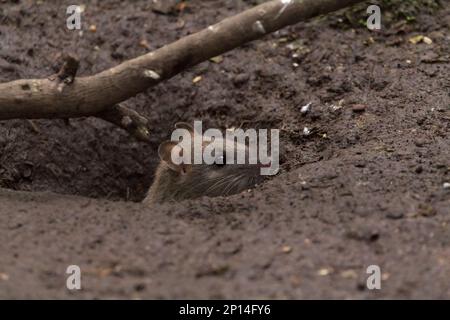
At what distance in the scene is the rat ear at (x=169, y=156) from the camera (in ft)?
23.1

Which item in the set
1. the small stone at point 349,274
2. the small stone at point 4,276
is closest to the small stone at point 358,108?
the small stone at point 349,274

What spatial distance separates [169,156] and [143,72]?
1.54 meters

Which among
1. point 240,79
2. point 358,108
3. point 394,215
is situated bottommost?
point 394,215

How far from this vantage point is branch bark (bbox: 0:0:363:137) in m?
5.75

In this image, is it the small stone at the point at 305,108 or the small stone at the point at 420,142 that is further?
the small stone at the point at 305,108

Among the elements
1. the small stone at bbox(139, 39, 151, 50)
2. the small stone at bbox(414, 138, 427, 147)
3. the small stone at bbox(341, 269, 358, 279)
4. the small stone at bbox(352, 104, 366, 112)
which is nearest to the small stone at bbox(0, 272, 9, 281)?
the small stone at bbox(341, 269, 358, 279)

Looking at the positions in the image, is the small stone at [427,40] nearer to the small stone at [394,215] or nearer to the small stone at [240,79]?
the small stone at [240,79]

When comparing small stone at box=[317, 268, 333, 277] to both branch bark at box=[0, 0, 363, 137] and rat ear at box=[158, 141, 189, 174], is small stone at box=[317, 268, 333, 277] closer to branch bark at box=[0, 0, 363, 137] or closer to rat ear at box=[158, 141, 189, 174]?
branch bark at box=[0, 0, 363, 137]

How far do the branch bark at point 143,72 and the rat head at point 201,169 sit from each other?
1266 millimetres

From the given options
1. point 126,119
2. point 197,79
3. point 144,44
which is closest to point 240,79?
point 197,79

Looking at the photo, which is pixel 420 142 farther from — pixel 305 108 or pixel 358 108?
pixel 305 108

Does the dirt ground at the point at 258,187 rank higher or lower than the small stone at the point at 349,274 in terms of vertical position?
higher

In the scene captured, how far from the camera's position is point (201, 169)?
7.18 m
